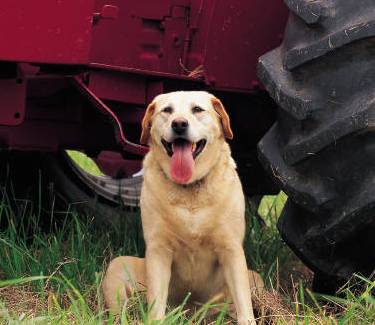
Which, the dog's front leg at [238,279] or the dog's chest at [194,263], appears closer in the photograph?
the dog's front leg at [238,279]

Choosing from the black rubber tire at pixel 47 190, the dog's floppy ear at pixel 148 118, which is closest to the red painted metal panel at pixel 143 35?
the dog's floppy ear at pixel 148 118

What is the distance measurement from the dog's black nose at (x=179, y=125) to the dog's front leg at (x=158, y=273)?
0.38m

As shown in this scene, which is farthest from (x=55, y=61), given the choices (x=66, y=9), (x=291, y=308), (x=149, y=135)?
Answer: (x=291, y=308)

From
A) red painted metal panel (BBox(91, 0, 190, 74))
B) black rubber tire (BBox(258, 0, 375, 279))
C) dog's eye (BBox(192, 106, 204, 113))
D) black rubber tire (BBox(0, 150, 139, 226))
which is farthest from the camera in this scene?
black rubber tire (BBox(0, 150, 139, 226))

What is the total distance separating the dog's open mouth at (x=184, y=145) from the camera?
3316 millimetres

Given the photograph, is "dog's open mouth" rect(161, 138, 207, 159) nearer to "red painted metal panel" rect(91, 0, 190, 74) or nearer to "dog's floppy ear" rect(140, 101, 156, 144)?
"dog's floppy ear" rect(140, 101, 156, 144)

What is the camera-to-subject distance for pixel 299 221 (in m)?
3.24

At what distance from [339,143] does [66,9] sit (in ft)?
2.85

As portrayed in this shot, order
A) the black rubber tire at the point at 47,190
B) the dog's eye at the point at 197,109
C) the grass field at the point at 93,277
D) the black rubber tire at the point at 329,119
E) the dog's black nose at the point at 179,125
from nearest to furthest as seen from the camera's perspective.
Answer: the black rubber tire at the point at 329,119 < the grass field at the point at 93,277 < the dog's black nose at the point at 179,125 < the dog's eye at the point at 197,109 < the black rubber tire at the point at 47,190

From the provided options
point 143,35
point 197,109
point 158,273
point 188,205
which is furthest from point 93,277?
point 143,35

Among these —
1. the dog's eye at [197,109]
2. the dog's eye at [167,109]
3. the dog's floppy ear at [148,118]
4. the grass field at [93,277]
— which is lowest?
the grass field at [93,277]

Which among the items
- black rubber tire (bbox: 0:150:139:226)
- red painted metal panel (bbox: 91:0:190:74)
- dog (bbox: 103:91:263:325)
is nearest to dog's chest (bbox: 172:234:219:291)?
dog (bbox: 103:91:263:325)

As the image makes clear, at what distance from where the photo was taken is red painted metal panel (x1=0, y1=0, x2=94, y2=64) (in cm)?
304

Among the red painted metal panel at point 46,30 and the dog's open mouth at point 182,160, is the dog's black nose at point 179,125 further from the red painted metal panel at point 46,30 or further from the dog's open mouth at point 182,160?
the red painted metal panel at point 46,30
